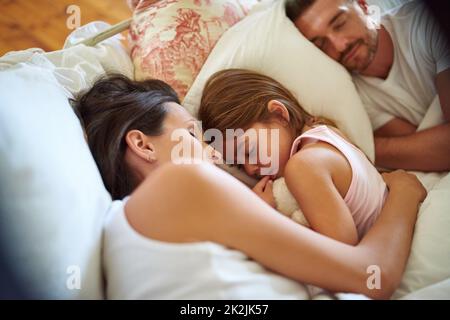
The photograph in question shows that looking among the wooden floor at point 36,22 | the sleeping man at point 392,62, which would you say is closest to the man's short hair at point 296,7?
the sleeping man at point 392,62

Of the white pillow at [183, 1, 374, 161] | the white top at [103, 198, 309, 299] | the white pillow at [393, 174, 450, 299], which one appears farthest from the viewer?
the white pillow at [183, 1, 374, 161]

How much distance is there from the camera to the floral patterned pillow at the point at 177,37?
1030 millimetres

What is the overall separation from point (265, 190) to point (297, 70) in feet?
1.16

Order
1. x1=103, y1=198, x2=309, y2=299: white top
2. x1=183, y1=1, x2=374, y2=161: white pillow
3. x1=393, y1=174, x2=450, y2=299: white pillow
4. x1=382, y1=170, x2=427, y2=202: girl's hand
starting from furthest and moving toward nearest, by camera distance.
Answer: x1=183, y1=1, x2=374, y2=161: white pillow < x1=382, y1=170, x2=427, y2=202: girl's hand < x1=393, y1=174, x2=450, y2=299: white pillow < x1=103, y1=198, x2=309, y2=299: white top

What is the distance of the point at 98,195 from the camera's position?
68 cm

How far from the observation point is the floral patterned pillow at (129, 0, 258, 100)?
1.03m

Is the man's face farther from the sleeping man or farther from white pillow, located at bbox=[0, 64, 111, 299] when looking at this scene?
white pillow, located at bbox=[0, 64, 111, 299]

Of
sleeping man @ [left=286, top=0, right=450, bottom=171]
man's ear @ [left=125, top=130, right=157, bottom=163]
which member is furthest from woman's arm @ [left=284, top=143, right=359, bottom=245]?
sleeping man @ [left=286, top=0, right=450, bottom=171]

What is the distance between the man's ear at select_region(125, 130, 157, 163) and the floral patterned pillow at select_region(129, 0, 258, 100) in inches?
10.2
